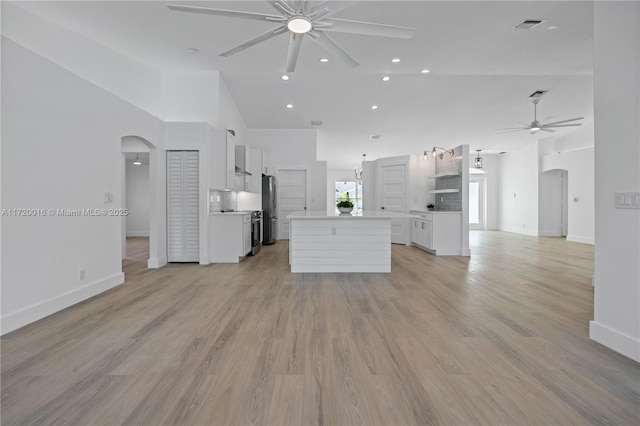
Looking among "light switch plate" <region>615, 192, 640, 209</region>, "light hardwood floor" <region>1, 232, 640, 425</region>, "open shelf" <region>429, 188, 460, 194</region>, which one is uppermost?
"open shelf" <region>429, 188, 460, 194</region>

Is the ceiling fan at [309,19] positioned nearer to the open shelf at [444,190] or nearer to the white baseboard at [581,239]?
the open shelf at [444,190]

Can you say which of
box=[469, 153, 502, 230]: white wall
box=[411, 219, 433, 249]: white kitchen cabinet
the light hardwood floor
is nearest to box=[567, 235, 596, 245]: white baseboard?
box=[469, 153, 502, 230]: white wall

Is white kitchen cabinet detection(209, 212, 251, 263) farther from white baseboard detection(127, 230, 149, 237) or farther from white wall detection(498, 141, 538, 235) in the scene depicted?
white wall detection(498, 141, 538, 235)

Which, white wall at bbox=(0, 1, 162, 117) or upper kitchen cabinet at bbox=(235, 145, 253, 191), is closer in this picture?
white wall at bbox=(0, 1, 162, 117)

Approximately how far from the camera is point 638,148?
82.0 inches

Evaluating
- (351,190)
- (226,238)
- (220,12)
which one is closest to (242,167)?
(226,238)

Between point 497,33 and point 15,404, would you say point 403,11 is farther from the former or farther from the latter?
point 15,404

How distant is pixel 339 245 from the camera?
4.70 metres

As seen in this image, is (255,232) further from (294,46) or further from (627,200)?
(627,200)

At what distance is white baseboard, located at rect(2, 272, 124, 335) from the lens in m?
2.57

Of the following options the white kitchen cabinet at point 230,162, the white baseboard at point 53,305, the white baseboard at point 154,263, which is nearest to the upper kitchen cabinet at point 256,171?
the white kitchen cabinet at point 230,162

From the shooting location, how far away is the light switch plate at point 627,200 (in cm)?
209

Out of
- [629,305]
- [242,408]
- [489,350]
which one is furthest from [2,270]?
[629,305]

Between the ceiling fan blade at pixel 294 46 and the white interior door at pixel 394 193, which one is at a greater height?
the ceiling fan blade at pixel 294 46
